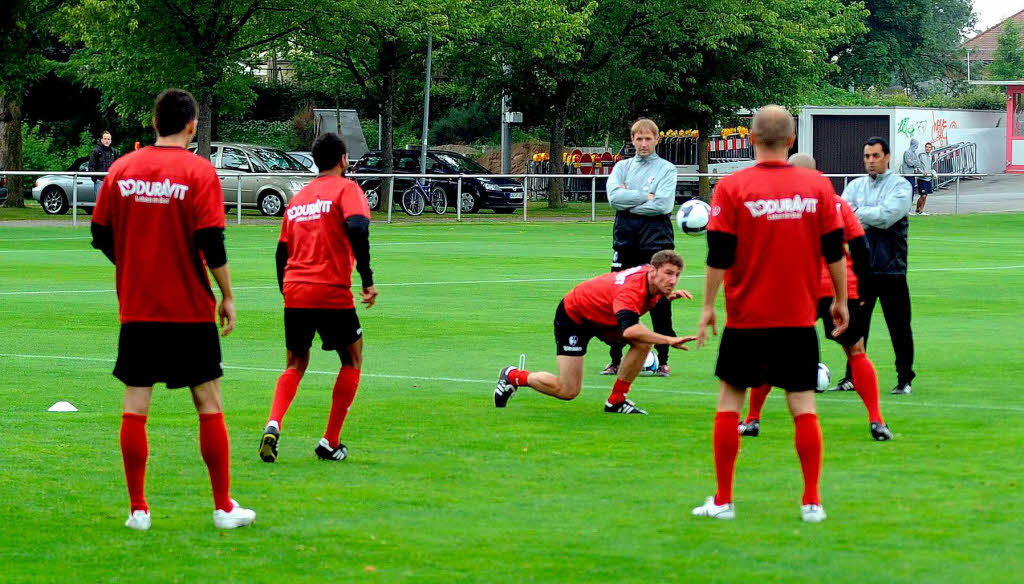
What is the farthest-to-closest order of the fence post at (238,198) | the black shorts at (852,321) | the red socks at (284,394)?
the fence post at (238,198), the black shorts at (852,321), the red socks at (284,394)

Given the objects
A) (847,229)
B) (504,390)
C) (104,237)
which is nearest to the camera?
(104,237)

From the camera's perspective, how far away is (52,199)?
35.9 metres

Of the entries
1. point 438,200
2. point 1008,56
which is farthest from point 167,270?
point 1008,56

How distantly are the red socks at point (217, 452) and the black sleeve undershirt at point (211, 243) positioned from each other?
26.3 inches

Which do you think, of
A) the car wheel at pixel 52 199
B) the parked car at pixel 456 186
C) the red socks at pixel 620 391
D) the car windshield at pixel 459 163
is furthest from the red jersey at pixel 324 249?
the car windshield at pixel 459 163

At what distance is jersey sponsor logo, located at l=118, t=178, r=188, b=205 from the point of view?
613 cm

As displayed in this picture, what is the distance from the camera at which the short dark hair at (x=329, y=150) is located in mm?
7934

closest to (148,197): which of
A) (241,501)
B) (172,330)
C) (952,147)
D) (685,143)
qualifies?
(172,330)

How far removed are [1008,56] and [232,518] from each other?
98.6 meters

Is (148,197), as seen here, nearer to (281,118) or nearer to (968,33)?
(281,118)

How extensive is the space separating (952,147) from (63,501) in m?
50.2

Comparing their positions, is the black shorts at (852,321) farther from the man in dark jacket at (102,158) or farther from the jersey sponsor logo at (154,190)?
the man in dark jacket at (102,158)

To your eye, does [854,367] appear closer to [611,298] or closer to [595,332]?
[611,298]

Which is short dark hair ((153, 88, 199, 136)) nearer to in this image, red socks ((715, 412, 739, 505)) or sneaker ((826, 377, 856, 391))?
red socks ((715, 412, 739, 505))
